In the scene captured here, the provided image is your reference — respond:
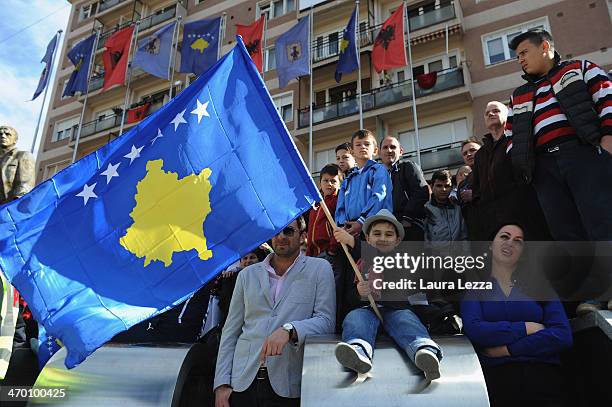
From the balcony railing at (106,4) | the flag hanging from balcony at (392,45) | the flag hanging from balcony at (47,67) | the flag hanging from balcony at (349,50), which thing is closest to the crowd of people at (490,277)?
the flag hanging from balcony at (392,45)

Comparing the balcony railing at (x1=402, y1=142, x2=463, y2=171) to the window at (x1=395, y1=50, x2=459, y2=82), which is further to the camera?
the window at (x1=395, y1=50, x2=459, y2=82)

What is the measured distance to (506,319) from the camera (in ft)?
10.0

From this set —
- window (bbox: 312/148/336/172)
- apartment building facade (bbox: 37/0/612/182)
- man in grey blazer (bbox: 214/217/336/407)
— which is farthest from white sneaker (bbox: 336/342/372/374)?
window (bbox: 312/148/336/172)

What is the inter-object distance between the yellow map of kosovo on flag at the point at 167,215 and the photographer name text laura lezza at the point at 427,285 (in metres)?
1.17

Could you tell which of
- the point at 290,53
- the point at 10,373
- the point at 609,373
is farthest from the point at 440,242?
the point at 290,53

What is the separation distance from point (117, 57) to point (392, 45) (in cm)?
1023

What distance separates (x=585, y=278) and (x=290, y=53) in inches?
562

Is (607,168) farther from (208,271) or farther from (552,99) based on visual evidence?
(208,271)

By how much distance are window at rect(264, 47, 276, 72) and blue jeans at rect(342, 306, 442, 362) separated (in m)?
19.4

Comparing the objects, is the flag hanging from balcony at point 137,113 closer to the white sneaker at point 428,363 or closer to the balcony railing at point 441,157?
the balcony railing at point 441,157

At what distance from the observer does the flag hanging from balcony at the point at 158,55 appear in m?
17.3

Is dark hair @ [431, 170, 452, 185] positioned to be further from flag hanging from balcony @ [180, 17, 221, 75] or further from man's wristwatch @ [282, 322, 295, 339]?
flag hanging from balcony @ [180, 17, 221, 75]

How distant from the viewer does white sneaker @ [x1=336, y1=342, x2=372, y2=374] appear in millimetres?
2662

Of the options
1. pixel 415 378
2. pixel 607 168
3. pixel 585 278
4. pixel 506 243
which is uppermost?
pixel 607 168
